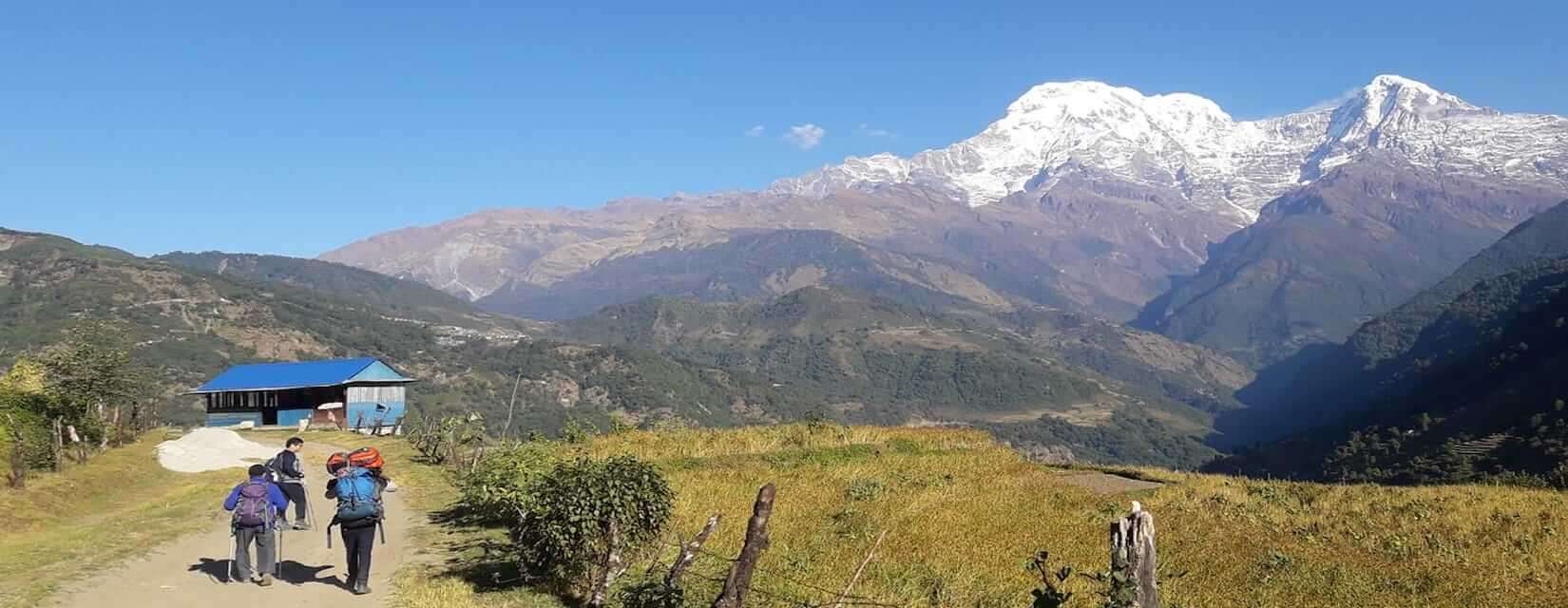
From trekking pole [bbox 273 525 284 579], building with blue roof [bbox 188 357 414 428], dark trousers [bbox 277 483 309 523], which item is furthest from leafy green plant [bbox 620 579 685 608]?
building with blue roof [bbox 188 357 414 428]

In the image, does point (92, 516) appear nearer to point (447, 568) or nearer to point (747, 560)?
point (447, 568)

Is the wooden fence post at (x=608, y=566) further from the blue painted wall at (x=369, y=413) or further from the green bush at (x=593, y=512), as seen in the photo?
the blue painted wall at (x=369, y=413)

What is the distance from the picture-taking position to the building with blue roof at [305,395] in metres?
58.4

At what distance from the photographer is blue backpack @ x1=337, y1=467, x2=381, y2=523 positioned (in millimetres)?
15883

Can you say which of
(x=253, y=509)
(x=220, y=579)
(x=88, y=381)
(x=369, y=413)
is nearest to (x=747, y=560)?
(x=253, y=509)

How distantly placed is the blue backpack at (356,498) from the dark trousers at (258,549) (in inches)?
73.0

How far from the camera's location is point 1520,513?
18.4 m

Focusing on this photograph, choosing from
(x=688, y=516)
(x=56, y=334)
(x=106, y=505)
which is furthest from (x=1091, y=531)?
(x=56, y=334)

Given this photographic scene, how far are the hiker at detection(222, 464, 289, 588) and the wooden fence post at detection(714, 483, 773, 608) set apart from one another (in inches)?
389

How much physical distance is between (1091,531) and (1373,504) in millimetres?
6495

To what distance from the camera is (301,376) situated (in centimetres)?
5922

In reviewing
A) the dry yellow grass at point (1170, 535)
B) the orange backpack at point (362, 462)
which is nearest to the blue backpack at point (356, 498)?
the orange backpack at point (362, 462)

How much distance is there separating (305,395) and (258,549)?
46.1 m

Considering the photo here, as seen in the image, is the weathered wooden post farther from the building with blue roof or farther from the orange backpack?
the building with blue roof
